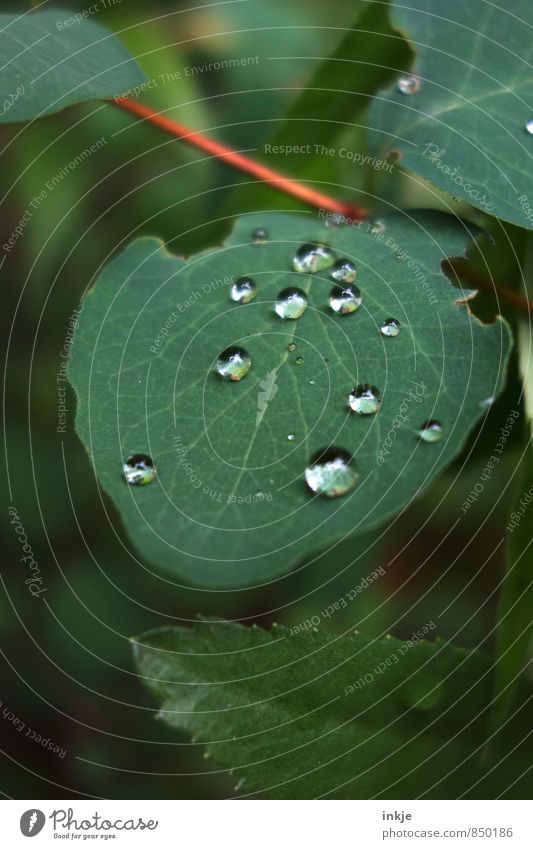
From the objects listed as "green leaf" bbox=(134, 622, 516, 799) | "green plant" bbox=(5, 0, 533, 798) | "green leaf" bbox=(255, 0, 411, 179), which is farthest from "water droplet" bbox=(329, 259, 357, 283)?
"green leaf" bbox=(134, 622, 516, 799)

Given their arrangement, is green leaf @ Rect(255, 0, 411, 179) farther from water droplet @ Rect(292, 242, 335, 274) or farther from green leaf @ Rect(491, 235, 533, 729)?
green leaf @ Rect(491, 235, 533, 729)

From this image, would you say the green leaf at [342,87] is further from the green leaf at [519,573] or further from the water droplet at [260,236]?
the green leaf at [519,573]

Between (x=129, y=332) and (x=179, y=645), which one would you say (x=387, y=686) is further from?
(x=129, y=332)

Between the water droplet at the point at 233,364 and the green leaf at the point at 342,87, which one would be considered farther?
the green leaf at the point at 342,87

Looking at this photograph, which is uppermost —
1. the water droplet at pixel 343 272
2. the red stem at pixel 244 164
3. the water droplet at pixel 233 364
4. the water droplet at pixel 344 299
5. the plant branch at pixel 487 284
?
the red stem at pixel 244 164

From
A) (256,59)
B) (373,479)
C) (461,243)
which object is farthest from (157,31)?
(373,479)

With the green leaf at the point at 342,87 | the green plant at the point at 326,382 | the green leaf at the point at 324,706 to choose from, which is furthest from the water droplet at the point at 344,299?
the green leaf at the point at 324,706
